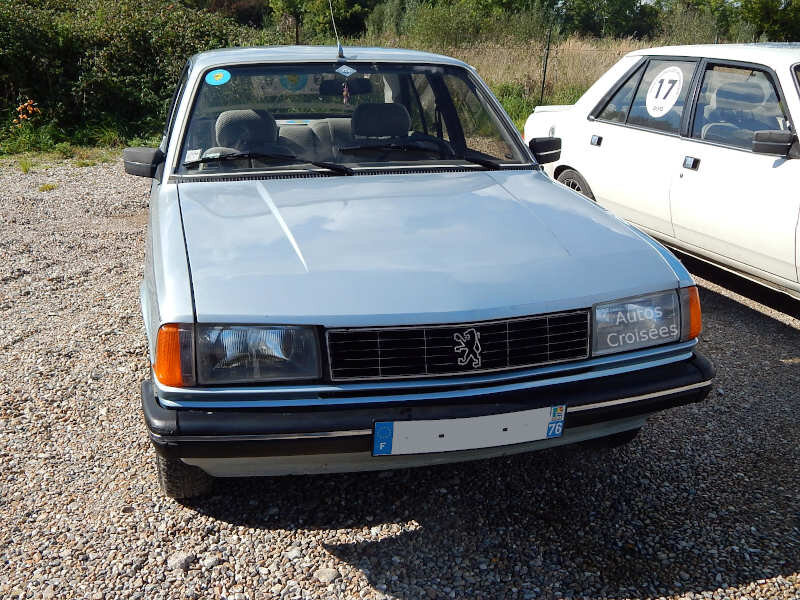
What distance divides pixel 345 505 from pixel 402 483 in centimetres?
27

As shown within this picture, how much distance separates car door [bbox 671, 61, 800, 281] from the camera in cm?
426

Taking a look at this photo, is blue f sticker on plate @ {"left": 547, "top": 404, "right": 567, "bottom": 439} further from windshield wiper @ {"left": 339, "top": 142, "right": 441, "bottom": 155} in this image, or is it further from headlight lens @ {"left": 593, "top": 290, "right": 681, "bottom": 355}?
windshield wiper @ {"left": 339, "top": 142, "right": 441, "bottom": 155}

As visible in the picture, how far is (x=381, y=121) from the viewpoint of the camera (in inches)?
142

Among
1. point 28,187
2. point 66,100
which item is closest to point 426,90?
point 28,187

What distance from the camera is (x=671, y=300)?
258 centimetres

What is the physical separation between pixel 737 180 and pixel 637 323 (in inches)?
96.5

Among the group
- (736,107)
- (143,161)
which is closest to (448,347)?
(143,161)

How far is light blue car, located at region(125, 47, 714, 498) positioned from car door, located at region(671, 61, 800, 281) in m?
1.76

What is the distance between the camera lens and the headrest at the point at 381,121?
3575 millimetres

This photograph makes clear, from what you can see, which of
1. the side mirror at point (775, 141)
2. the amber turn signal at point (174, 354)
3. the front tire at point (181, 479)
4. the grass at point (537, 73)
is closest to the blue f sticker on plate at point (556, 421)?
the amber turn signal at point (174, 354)

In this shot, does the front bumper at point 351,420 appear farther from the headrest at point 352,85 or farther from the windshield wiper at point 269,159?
the headrest at point 352,85

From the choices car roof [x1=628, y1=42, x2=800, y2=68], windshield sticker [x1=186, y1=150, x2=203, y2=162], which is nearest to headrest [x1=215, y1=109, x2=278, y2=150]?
windshield sticker [x1=186, y1=150, x2=203, y2=162]

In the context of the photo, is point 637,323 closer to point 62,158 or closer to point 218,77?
point 218,77

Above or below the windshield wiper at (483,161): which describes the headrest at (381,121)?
above
